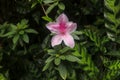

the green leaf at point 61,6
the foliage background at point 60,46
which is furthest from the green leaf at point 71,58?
the green leaf at point 61,6

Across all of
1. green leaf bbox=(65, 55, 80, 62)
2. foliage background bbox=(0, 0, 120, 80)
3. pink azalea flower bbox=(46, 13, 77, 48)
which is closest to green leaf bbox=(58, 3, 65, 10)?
foliage background bbox=(0, 0, 120, 80)

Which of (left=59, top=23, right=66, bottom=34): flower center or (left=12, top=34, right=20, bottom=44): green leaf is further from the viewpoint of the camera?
(left=12, top=34, right=20, bottom=44): green leaf

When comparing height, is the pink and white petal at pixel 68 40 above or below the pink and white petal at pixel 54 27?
below

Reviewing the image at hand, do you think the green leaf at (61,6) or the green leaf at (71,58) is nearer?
the green leaf at (71,58)

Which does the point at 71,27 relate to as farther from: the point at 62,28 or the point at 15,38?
the point at 15,38

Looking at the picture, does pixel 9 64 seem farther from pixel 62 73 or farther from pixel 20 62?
pixel 62 73

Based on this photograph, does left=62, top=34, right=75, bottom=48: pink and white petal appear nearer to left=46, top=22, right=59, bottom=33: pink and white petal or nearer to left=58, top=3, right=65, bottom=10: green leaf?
left=46, top=22, right=59, bottom=33: pink and white petal

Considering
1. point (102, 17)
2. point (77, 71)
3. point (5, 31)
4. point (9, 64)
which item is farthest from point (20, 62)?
point (102, 17)

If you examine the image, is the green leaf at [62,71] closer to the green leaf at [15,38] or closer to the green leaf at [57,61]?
the green leaf at [57,61]
